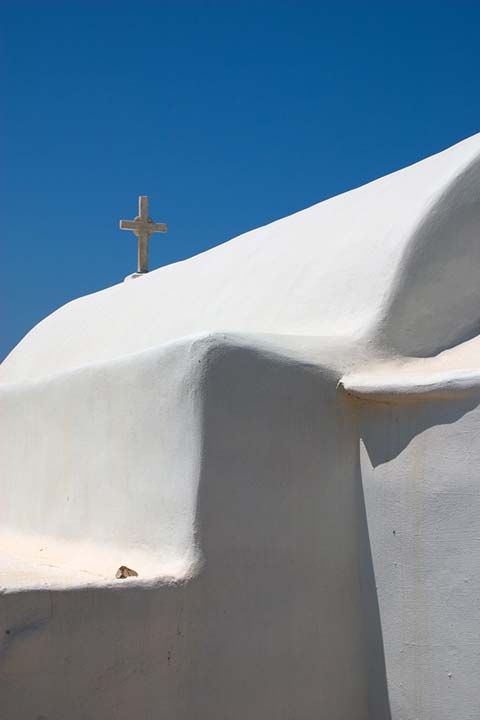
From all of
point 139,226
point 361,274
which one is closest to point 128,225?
point 139,226

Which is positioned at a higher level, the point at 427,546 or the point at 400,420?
the point at 400,420

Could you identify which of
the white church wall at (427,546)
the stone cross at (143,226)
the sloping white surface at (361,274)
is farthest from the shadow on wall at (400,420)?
the stone cross at (143,226)

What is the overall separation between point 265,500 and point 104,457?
1.17 m

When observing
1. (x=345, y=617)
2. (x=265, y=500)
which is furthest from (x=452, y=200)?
(x=345, y=617)

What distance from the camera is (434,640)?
165 inches

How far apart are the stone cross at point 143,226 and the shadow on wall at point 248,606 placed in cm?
774

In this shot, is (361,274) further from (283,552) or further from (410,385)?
(283,552)

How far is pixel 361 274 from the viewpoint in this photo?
5266 millimetres

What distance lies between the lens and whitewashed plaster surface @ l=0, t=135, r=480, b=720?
154 inches

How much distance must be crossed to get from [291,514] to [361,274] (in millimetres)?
1555

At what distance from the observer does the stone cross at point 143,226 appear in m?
12.0

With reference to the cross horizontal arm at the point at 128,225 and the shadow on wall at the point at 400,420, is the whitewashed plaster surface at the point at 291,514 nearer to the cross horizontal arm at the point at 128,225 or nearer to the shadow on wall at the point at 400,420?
the shadow on wall at the point at 400,420

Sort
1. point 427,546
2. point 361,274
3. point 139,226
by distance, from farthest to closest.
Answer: point 139,226 → point 361,274 → point 427,546

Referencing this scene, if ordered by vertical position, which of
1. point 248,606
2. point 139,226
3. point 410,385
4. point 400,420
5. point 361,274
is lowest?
point 248,606
